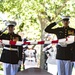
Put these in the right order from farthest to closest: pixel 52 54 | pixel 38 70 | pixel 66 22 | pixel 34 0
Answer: pixel 52 54, pixel 34 0, pixel 66 22, pixel 38 70

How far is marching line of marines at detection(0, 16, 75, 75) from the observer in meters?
4.70

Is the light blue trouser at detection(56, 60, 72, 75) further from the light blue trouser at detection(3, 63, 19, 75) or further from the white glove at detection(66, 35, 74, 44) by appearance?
the light blue trouser at detection(3, 63, 19, 75)

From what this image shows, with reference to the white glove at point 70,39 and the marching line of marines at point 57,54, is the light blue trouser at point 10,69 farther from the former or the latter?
the white glove at point 70,39

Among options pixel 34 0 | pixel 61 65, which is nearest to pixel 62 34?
pixel 61 65

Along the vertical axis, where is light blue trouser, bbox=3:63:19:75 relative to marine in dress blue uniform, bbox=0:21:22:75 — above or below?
below

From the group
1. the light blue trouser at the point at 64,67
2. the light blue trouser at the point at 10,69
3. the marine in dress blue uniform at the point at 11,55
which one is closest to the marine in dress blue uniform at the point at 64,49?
the light blue trouser at the point at 64,67

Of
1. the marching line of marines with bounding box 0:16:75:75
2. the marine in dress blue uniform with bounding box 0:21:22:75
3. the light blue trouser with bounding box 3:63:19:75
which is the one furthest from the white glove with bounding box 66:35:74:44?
the light blue trouser with bounding box 3:63:19:75

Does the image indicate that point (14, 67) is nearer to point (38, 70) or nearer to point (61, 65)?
point (61, 65)

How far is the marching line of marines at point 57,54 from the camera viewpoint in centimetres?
470

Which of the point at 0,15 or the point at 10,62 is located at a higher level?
the point at 0,15

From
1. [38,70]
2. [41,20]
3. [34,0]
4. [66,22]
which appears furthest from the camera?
[41,20]

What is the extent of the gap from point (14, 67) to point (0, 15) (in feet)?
13.7

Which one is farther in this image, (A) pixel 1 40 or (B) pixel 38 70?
(A) pixel 1 40

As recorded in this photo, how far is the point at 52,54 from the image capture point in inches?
331
